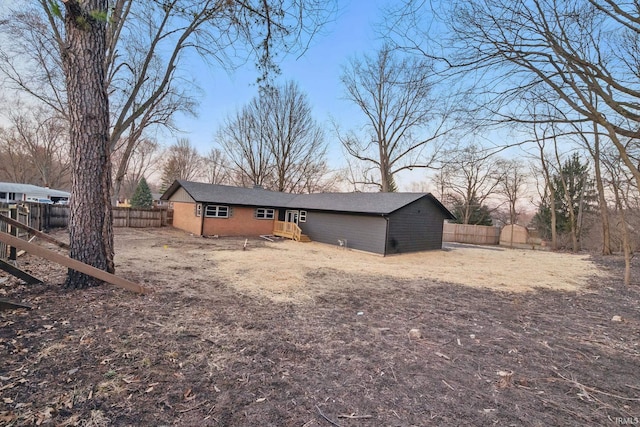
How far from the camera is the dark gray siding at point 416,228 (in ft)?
48.1

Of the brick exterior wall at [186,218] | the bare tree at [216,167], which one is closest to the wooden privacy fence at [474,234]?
the brick exterior wall at [186,218]

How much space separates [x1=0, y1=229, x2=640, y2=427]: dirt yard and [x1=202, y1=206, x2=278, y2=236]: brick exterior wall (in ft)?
37.1

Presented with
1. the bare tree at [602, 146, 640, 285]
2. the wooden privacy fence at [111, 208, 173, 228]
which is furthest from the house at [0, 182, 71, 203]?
the bare tree at [602, 146, 640, 285]

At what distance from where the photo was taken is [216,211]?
17.8 metres

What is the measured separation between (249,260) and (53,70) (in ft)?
43.1

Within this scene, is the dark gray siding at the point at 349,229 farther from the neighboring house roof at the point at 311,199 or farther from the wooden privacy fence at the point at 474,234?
the wooden privacy fence at the point at 474,234

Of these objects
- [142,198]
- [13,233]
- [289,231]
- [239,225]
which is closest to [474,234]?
[289,231]

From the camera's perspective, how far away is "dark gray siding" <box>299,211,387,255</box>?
1451cm

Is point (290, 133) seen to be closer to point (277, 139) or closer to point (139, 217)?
point (277, 139)

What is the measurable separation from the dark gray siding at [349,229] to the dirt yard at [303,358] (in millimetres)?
8289

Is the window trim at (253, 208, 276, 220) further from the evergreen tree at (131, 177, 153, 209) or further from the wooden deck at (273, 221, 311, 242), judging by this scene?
the evergreen tree at (131, 177, 153, 209)

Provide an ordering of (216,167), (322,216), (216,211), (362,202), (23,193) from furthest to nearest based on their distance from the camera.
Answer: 1. (216,167)
2. (23,193)
3. (216,211)
4. (322,216)
5. (362,202)

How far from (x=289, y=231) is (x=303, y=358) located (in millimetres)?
15784

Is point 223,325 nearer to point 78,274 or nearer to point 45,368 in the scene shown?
point 45,368
